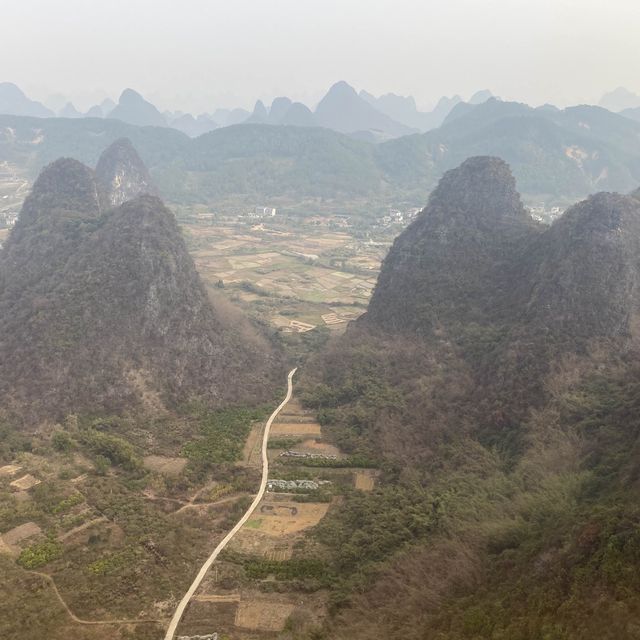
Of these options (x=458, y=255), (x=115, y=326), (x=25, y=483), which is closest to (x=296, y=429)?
(x=115, y=326)

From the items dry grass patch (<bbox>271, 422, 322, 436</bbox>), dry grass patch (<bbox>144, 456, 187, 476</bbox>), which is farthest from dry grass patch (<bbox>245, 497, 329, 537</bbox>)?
dry grass patch (<bbox>271, 422, 322, 436</bbox>)

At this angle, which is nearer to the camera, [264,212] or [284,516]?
[284,516]

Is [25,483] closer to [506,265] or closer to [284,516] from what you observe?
[284,516]

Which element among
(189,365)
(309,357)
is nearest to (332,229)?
(309,357)

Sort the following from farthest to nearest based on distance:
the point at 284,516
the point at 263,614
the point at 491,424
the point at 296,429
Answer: the point at 296,429 → the point at 491,424 → the point at 284,516 → the point at 263,614

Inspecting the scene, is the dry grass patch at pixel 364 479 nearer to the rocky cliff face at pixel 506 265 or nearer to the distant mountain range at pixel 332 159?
the rocky cliff face at pixel 506 265

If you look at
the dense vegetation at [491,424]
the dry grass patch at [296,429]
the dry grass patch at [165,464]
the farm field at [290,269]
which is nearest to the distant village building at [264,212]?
the farm field at [290,269]

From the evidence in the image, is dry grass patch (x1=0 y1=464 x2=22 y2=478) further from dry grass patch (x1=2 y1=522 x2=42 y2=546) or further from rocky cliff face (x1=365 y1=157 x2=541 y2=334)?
rocky cliff face (x1=365 y1=157 x2=541 y2=334)
